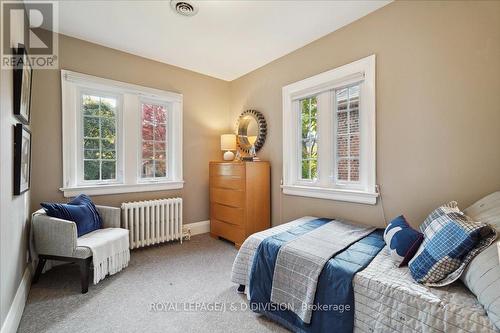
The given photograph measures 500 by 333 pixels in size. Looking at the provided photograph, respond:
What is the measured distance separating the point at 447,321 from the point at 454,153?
4.29 ft

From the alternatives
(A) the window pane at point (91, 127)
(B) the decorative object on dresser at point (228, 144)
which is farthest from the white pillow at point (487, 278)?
(A) the window pane at point (91, 127)

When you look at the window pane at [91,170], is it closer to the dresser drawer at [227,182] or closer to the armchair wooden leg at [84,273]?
the armchair wooden leg at [84,273]

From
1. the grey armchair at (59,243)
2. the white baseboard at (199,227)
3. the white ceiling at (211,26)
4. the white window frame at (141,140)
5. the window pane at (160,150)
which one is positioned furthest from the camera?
the white baseboard at (199,227)

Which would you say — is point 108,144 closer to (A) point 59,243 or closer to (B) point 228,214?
(A) point 59,243

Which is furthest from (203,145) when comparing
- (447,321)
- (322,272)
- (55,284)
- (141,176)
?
(447,321)

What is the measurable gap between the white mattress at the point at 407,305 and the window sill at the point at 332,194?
2.94 ft

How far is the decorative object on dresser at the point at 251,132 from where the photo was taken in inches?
135

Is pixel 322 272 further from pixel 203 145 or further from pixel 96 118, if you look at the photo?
pixel 96 118

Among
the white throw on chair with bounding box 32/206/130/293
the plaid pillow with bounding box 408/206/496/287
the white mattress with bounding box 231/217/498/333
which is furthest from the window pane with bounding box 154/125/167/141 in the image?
the plaid pillow with bounding box 408/206/496/287

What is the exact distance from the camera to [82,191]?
2.74 meters

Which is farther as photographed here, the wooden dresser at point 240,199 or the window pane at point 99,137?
the wooden dresser at point 240,199

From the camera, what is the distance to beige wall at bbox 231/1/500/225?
170 centimetres

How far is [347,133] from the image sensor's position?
2588 millimetres

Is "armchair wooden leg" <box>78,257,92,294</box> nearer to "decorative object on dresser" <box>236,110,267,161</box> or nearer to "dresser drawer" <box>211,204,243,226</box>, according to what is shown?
"dresser drawer" <box>211,204,243,226</box>
